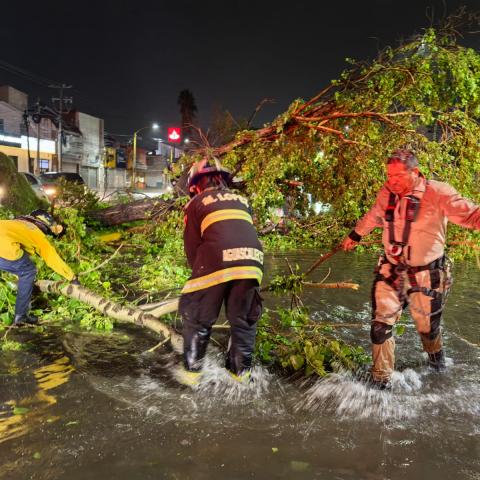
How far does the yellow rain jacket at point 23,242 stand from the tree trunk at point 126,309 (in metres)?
0.27

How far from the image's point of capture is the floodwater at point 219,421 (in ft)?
7.23

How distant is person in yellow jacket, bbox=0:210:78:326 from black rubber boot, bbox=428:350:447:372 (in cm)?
355

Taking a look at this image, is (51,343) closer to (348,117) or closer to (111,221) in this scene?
(348,117)

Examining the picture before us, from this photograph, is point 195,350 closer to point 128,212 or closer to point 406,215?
point 406,215

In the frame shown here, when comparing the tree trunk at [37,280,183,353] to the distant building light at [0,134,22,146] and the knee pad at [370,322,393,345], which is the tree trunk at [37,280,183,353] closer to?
the knee pad at [370,322,393,345]

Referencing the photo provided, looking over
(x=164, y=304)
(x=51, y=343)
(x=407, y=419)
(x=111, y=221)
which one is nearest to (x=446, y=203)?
(x=407, y=419)

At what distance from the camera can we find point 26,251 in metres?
4.44

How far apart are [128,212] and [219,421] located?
23.7 ft

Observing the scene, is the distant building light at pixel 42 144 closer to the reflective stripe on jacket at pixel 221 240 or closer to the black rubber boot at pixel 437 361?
the reflective stripe on jacket at pixel 221 240

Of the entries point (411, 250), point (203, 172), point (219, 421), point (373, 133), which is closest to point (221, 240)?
point (203, 172)

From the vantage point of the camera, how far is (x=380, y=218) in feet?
11.6

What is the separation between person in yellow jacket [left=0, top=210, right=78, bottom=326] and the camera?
13.7ft

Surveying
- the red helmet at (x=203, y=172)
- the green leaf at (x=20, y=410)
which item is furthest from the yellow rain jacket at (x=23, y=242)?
the red helmet at (x=203, y=172)

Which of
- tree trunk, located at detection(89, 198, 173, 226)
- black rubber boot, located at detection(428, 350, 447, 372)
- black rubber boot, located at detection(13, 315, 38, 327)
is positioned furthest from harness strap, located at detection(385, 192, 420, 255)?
tree trunk, located at detection(89, 198, 173, 226)
